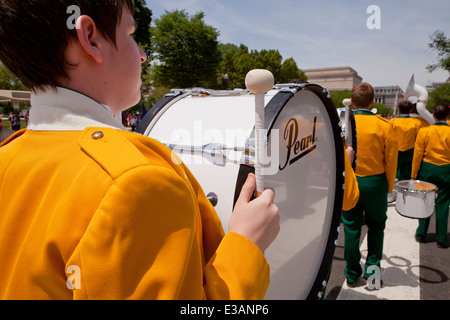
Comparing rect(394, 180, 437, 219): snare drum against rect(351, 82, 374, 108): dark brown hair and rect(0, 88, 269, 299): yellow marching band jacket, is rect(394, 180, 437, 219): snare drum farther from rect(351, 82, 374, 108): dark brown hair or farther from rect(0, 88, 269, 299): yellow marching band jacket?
rect(0, 88, 269, 299): yellow marching band jacket

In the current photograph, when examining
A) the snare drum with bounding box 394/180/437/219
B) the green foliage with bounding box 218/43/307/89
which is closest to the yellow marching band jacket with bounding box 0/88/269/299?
the snare drum with bounding box 394/180/437/219

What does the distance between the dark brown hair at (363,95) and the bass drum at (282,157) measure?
1866 millimetres

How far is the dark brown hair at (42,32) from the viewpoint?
2.04 feet

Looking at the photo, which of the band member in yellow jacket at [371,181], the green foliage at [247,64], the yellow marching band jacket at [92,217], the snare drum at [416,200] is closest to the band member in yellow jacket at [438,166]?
the snare drum at [416,200]

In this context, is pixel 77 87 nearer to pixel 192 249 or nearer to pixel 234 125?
pixel 192 249

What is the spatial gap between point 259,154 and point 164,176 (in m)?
0.44

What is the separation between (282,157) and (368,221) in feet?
7.87

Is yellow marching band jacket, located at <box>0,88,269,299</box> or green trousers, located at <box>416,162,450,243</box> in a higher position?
yellow marching band jacket, located at <box>0,88,269,299</box>

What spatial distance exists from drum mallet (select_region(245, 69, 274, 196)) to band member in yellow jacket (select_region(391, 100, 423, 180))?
5.46 meters

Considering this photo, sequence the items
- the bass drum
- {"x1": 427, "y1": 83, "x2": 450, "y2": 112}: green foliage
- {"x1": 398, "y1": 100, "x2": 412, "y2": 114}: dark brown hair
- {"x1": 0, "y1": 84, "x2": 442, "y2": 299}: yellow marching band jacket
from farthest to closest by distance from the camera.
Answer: {"x1": 427, "y1": 83, "x2": 450, "y2": 112}: green foliage → {"x1": 398, "y1": 100, "x2": 412, "y2": 114}: dark brown hair → the bass drum → {"x1": 0, "y1": 84, "x2": 442, "y2": 299}: yellow marching band jacket

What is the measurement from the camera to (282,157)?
1.39m

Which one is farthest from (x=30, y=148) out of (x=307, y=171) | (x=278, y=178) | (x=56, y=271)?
(x=307, y=171)

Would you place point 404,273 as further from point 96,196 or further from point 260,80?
point 96,196

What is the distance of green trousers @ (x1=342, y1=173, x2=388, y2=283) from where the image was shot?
10.3 ft
